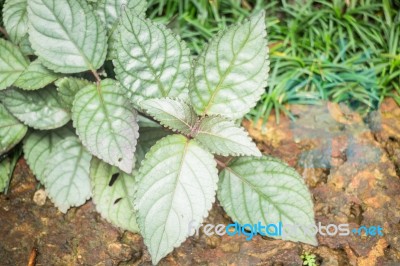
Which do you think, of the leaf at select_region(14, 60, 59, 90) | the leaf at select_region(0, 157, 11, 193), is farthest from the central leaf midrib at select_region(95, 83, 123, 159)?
the leaf at select_region(0, 157, 11, 193)

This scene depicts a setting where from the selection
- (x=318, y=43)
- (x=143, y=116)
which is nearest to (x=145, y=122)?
(x=143, y=116)

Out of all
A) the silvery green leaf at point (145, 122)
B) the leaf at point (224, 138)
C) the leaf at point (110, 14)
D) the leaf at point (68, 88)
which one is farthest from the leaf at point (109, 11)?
the leaf at point (224, 138)

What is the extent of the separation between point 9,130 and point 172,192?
2.77 ft

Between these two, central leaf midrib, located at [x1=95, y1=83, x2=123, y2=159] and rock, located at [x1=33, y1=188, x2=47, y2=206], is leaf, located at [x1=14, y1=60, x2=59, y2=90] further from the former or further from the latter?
rock, located at [x1=33, y1=188, x2=47, y2=206]

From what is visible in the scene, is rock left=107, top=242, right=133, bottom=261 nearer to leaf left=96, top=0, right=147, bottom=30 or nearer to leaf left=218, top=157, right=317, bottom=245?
leaf left=218, top=157, right=317, bottom=245

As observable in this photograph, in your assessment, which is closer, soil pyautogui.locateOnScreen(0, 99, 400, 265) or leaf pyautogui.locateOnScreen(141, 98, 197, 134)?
leaf pyautogui.locateOnScreen(141, 98, 197, 134)

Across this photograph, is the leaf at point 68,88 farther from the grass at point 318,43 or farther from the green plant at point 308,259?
the green plant at point 308,259

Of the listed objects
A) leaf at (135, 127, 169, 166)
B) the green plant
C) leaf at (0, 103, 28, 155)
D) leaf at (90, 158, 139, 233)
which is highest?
leaf at (0, 103, 28, 155)

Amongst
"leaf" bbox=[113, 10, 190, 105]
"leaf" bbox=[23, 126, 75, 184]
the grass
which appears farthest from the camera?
the grass

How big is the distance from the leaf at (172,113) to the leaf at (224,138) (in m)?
0.05

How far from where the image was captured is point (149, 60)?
1797 millimetres

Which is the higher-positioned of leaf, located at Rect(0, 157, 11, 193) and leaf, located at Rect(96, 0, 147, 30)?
leaf, located at Rect(96, 0, 147, 30)

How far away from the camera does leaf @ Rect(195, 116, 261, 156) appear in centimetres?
164

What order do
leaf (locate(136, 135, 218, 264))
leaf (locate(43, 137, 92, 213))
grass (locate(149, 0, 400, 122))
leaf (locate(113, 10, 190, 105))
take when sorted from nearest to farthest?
leaf (locate(136, 135, 218, 264)) → leaf (locate(113, 10, 190, 105)) → leaf (locate(43, 137, 92, 213)) → grass (locate(149, 0, 400, 122))
